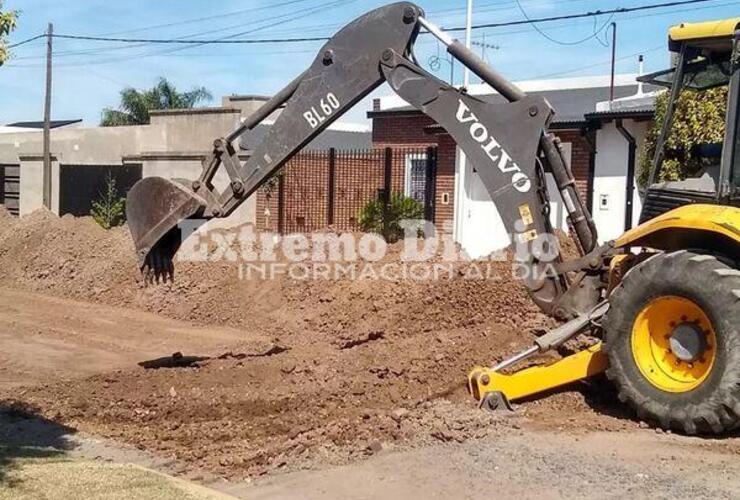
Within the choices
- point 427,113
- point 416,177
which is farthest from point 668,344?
point 416,177

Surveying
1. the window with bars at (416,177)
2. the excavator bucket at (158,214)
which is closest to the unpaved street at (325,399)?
the excavator bucket at (158,214)

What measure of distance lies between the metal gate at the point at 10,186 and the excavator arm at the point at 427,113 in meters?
25.3

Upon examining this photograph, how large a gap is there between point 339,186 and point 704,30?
15.1 meters

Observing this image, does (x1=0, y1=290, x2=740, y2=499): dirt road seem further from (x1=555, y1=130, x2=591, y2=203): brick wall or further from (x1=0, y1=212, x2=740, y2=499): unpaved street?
(x1=555, y1=130, x2=591, y2=203): brick wall

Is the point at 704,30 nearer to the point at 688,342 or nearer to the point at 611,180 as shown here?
the point at 688,342

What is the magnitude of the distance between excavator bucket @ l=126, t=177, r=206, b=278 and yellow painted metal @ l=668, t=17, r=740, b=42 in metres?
4.82

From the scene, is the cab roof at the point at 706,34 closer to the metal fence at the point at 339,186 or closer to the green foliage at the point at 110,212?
the metal fence at the point at 339,186

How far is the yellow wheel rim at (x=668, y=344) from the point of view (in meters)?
6.73

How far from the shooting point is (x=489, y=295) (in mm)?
12000

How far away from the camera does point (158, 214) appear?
30.5ft

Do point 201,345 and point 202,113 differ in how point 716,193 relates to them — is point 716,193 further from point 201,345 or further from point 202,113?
point 202,113

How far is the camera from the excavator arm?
7.77 metres

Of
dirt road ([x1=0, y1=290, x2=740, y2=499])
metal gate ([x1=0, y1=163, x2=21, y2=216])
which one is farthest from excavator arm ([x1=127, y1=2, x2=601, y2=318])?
metal gate ([x1=0, y1=163, x2=21, y2=216])

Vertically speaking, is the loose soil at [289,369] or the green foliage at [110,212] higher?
the green foliage at [110,212]
